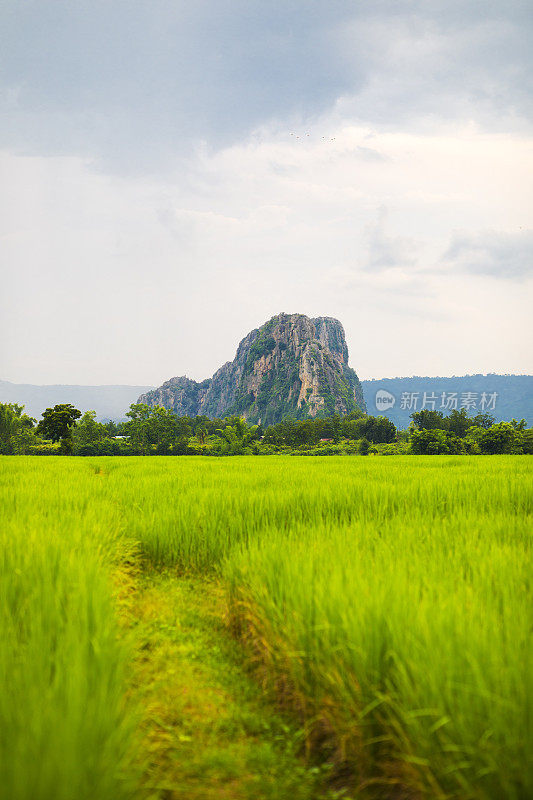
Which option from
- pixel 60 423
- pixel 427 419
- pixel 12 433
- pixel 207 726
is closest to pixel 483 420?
pixel 427 419

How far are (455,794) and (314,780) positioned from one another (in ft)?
1.71

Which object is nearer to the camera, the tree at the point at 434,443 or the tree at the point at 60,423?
the tree at the point at 434,443

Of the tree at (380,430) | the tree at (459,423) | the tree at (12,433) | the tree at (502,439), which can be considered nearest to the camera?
the tree at (502,439)

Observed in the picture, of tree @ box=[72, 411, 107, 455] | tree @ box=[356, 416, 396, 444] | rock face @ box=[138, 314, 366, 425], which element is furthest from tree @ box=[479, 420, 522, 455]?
rock face @ box=[138, 314, 366, 425]

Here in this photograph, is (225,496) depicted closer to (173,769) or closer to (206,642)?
(206,642)

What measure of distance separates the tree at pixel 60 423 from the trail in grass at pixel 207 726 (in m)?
42.1

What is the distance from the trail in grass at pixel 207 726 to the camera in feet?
4.51

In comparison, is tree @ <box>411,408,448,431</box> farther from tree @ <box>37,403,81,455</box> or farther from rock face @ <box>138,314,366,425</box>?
rock face @ <box>138,314,366,425</box>

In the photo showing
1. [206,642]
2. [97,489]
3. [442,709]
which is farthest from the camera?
[97,489]

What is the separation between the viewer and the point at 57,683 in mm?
1257

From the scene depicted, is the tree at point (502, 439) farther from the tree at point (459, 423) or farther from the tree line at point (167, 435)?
the tree at point (459, 423)

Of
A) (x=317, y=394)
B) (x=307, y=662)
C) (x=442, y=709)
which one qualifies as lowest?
(x=307, y=662)

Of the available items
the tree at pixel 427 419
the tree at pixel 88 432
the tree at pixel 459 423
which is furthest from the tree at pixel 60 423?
the tree at pixel 459 423

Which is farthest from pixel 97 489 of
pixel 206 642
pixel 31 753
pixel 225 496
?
pixel 31 753
